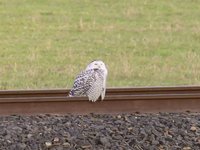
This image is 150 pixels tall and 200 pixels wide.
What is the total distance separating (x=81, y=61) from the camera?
1209cm

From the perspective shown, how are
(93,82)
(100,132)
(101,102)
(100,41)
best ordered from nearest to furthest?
(100,132) → (93,82) → (101,102) → (100,41)

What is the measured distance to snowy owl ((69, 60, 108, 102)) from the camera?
25.6 feet

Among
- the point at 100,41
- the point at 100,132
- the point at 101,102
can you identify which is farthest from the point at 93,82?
the point at 100,41

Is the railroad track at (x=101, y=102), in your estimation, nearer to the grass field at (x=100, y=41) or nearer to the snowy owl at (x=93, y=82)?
the snowy owl at (x=93, y=82)

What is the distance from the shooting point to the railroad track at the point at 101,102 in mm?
8008

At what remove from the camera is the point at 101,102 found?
8133 mm

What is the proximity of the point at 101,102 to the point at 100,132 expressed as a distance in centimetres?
A: 99

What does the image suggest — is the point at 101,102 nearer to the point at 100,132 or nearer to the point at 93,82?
the point at 93,82

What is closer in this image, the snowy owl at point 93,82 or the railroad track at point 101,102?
the snowy owl at point 93,82

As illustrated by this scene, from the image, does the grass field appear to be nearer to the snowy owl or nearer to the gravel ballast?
the snowy owl

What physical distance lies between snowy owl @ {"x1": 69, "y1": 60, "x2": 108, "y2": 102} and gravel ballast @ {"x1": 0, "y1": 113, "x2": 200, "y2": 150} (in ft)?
0.81

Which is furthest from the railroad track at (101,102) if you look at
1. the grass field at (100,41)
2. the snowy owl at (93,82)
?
the grass field at (100,41)

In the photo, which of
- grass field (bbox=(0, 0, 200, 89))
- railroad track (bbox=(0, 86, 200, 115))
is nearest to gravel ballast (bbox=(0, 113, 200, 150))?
railroad track (bbox=(0, 86, 200, 115))

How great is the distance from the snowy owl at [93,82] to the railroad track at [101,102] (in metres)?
0.15
